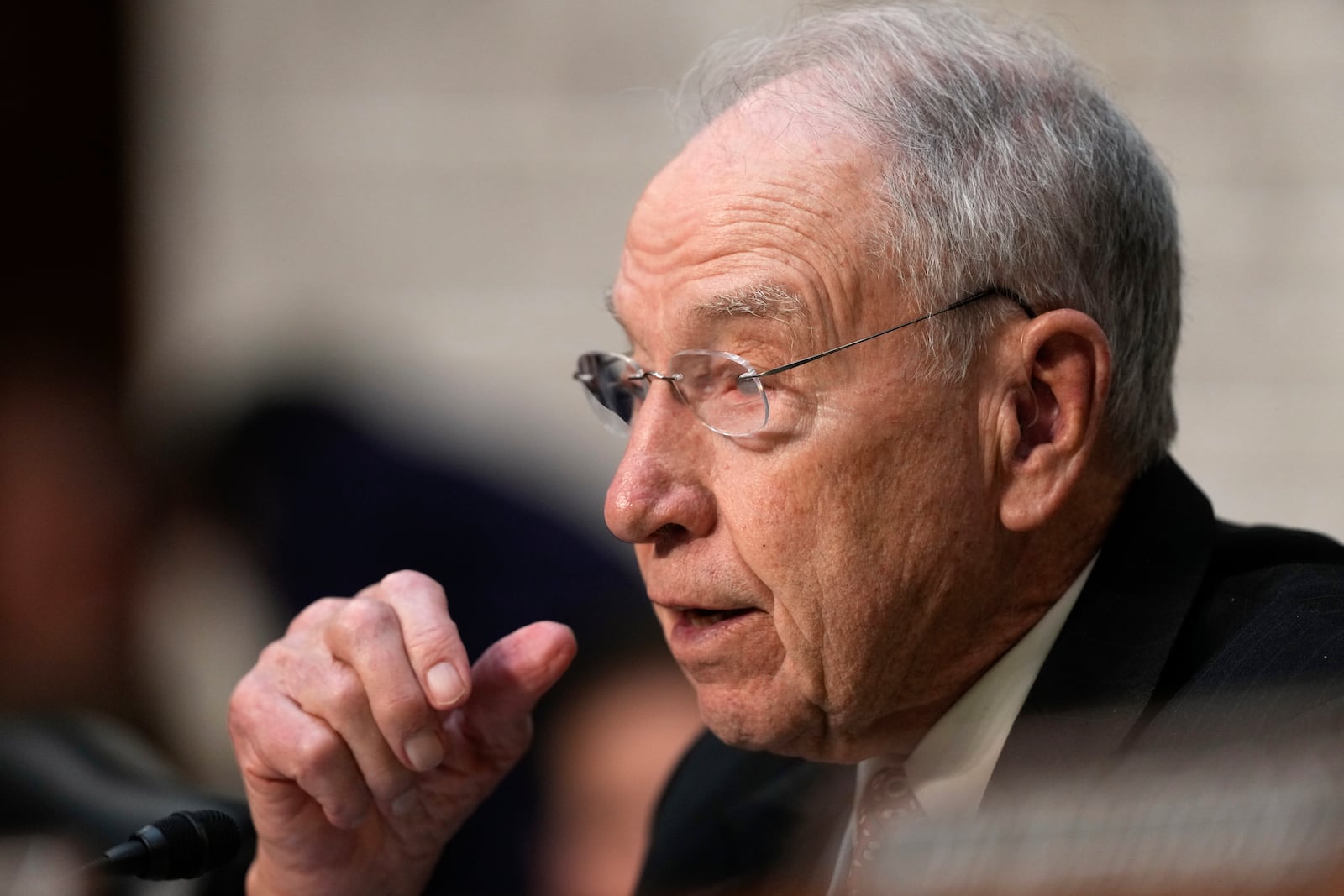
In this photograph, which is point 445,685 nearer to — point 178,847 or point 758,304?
point 178,847

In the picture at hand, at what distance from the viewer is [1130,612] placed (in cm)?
173

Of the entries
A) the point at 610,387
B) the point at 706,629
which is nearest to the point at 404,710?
the point at 706,629

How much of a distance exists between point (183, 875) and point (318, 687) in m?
0.30

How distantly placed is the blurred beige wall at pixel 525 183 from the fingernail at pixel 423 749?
2945mm

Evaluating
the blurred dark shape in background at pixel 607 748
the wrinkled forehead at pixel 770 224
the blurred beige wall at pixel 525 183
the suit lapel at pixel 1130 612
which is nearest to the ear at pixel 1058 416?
the suit lapel at pixel 1130 612

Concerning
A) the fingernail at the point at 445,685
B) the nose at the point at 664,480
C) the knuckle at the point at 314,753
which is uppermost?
the nose at the point at 664,480

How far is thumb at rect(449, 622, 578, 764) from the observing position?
6.32ft

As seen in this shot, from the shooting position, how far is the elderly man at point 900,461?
1.67m

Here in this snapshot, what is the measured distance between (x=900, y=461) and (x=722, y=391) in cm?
25

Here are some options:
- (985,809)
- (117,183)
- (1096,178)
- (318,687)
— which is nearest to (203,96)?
(117,183)

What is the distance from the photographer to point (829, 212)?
168 cm

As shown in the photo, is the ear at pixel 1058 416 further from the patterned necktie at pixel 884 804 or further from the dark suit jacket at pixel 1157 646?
the patterned necktie at pixel 884 804

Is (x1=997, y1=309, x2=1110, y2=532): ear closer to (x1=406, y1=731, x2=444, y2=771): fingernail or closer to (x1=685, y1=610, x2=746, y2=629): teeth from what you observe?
(x1=685, y1=610, x2=746, y2=629): teeth

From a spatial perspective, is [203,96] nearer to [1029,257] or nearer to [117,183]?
[117,183]
